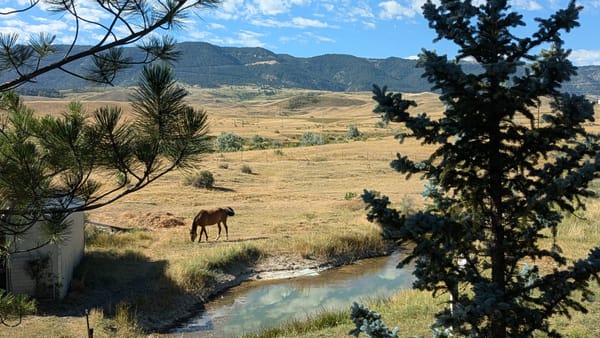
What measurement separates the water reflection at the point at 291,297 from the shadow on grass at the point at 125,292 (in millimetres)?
869

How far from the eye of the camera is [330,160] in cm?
5119

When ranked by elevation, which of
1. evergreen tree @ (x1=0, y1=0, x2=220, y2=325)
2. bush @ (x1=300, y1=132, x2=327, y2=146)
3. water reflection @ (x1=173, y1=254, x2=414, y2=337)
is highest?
evergreen tree @ (x1=0, y1=0, x2=220, y2=325)

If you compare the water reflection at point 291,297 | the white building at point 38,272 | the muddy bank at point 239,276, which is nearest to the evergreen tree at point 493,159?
the water reflection at point 291,297

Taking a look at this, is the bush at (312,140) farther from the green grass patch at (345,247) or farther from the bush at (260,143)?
the green grass patch at (345,247)

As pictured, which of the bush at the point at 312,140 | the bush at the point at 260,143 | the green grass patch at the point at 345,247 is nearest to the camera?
the green grass patch at the point at 345,247

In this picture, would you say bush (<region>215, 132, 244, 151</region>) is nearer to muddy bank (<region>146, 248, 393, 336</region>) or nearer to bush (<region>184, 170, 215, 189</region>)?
bush (<region>184, 170, 215, 189</region>)

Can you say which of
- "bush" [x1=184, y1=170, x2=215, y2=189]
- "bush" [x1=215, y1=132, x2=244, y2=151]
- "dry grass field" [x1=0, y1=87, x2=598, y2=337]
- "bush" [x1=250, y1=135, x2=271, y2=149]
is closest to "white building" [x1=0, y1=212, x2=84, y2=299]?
"dry grass field" [x1=0, y1=87, x2=598, y2=337]

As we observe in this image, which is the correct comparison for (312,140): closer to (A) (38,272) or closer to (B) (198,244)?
(B) (198,244)

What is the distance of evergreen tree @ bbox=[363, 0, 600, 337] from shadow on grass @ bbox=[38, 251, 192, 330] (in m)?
11.6

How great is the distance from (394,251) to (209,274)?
Result: 8677 millimetres

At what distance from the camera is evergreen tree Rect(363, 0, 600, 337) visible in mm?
3912

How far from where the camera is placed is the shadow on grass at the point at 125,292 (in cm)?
1462

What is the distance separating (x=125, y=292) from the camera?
15969 millimetres

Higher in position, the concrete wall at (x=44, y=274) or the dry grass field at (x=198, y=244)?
the concrete wall at (x=44, y=274)
